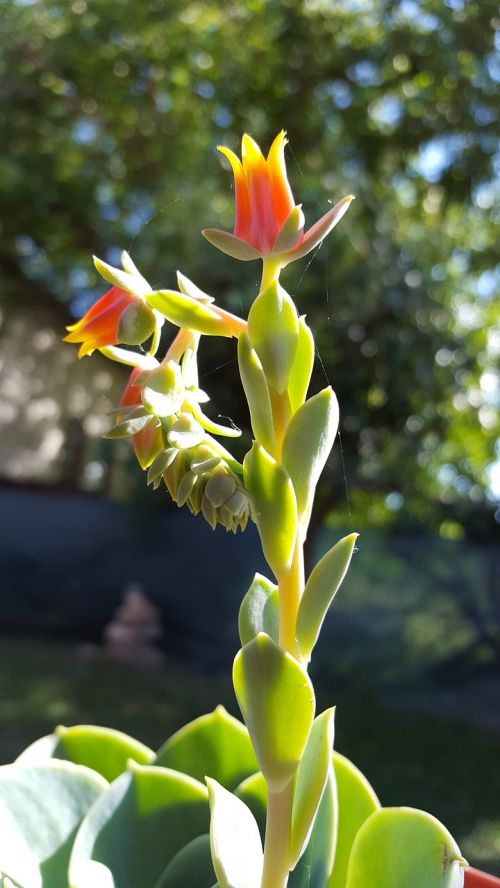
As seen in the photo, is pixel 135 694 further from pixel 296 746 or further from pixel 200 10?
pixel 296 746

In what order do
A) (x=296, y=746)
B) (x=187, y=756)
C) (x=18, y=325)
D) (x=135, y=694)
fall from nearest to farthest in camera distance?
(x=296, y=746)
(x=187, y=756)
(x=135, y=694)
(x=18, y=325)

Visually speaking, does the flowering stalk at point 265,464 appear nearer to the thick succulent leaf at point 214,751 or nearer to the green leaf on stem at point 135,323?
the green leaf on stem at point 135,323

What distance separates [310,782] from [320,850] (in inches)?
3.9

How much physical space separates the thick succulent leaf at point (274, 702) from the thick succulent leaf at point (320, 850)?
10cm

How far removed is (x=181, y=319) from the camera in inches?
17.1

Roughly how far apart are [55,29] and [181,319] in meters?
3.88

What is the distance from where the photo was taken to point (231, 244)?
438 mm

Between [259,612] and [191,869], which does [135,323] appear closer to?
[259,612]

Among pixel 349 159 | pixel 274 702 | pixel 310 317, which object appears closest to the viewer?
pixel 274 702

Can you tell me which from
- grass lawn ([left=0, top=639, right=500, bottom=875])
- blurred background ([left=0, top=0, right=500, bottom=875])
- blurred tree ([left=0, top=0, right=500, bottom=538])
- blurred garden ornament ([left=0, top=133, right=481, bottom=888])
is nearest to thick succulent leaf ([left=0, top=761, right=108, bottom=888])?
blurred garden ornament ([left=0, top=133, right=481, bottom=888])

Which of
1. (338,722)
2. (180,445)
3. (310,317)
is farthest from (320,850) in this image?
(338,722)

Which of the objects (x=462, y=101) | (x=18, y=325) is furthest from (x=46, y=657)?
(x=462, y=101)

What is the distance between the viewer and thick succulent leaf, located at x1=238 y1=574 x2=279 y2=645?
456mm

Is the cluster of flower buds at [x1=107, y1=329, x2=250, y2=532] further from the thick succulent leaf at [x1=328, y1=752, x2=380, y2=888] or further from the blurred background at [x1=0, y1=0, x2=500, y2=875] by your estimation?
the blurred background at [x1=0, y1=0, x2=500, y2=875]
